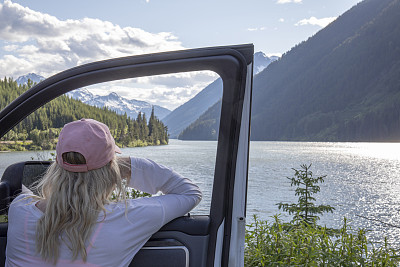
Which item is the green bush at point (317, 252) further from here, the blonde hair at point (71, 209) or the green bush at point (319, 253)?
the blonde hair at point (71, 209)

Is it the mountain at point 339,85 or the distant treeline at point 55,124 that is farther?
the mountain at point 339,85

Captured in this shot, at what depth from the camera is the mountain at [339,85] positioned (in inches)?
4390

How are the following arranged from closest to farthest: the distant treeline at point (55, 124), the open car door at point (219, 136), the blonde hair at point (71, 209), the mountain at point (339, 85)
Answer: the blonde hair at point (71, 209), the open car door at point (219, 136), the distant treeline at point (55, 124), the mountain at point (339, 85)

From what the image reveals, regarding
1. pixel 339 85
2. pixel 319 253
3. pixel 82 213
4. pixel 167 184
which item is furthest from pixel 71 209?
pixel 339 85

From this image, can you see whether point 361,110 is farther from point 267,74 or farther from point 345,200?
point 345,200

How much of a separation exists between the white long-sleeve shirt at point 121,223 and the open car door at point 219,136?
109 millimetres

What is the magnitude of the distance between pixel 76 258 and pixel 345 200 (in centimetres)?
2579

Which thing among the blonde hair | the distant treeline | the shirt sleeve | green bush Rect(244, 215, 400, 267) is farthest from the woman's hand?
green bush Rect(244, 215, 400, 267)

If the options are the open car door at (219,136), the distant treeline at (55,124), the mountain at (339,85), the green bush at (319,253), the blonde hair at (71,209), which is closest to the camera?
the blonde hair at (71,209)

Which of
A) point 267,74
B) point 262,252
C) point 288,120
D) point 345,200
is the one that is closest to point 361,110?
point 288,120

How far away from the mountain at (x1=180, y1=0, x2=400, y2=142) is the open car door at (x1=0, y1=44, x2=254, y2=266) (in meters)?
117

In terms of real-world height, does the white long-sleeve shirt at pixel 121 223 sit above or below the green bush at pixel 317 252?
above

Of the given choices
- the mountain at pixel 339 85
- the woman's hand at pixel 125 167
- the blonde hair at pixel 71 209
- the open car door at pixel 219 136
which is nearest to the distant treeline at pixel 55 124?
the open car door at pixel 219 136

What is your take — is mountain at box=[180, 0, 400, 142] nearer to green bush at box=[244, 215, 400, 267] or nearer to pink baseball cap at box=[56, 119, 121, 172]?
green bush at box=[244, 215, 400, 267]
